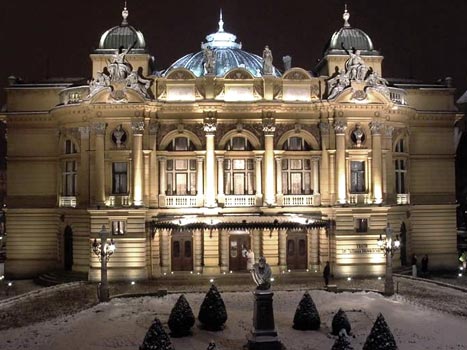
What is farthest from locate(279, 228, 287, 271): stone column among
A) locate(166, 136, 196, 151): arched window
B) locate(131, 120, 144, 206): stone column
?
locate(131, 120, 144, 206): stone column

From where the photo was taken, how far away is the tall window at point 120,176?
124 feet

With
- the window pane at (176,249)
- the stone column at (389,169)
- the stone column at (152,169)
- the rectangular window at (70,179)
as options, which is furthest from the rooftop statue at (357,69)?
the rectangular window at (70,179)

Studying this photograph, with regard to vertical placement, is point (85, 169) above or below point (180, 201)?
above

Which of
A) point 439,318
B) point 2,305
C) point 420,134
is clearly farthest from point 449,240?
point 2,305

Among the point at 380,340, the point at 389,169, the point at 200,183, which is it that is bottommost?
the point at 380,340

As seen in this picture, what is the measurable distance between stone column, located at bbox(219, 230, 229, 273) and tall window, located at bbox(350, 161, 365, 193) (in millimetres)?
8744

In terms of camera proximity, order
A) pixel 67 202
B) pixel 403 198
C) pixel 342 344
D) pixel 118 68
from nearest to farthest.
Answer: pixel 342 344
pixel 118 68
pixel 67 202
pixel 403 198

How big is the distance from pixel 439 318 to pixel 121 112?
22.0 m

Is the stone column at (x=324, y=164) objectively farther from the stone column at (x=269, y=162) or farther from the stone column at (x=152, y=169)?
the stone column at (x=152, y=169)

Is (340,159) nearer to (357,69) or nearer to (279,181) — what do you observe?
(279,181)

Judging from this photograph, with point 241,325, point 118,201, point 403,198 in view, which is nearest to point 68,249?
point 118,201

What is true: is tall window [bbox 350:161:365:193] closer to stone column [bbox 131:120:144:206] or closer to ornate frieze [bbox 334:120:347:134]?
ornate frieze [bbox 334:120:347:134]

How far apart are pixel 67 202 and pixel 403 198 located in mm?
22915

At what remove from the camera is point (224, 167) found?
1508 inches
